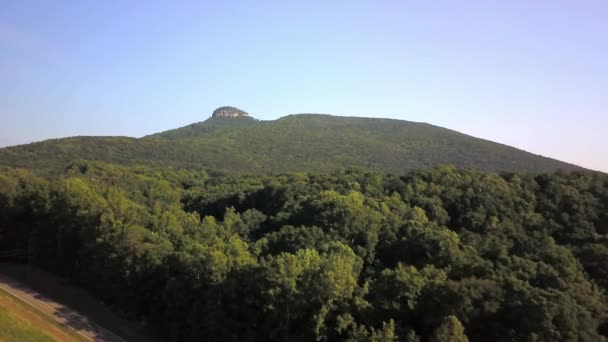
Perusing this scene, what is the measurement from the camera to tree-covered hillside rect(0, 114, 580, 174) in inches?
3890

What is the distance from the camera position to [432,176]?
51.1 metres

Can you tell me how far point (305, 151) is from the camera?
397ft

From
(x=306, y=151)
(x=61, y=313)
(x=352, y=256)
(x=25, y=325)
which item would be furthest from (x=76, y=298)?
(x=306, y=151)

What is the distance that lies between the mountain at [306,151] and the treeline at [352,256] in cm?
4314

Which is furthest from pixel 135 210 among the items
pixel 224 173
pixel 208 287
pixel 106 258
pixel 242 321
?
pixel 224 173

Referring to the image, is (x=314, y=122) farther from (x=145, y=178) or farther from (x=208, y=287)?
(x=208, y=287)

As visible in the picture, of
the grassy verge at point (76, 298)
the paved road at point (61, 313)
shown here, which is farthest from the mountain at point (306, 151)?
the paved road at point (61, 313)

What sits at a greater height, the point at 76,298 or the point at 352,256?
the point at 352,256

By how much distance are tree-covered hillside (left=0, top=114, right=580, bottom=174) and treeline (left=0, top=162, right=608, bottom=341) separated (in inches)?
1701

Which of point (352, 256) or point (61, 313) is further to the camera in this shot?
point (61, 313)

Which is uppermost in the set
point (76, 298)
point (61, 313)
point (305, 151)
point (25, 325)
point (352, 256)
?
point (305, 151)

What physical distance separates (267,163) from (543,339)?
3647 inches

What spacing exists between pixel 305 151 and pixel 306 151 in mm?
233

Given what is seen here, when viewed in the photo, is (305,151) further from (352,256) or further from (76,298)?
(352,256)
